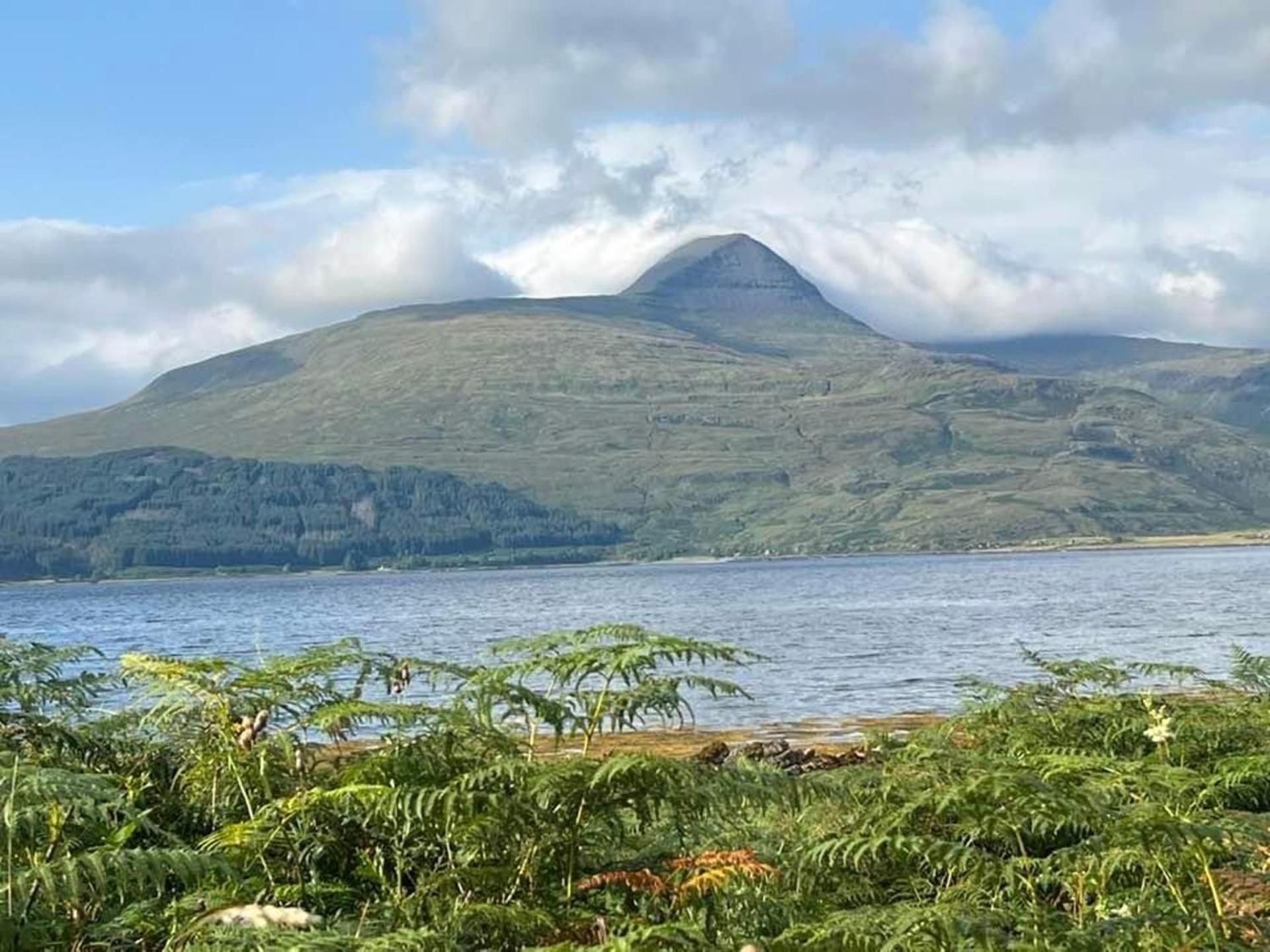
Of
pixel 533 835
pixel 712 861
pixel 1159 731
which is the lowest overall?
pixel 1159 731

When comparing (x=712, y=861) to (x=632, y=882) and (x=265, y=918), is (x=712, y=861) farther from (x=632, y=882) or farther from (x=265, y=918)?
(x=265, y=918)

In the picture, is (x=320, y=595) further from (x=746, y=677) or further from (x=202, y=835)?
(x=202, y=835)

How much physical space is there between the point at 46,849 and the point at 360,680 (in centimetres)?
151

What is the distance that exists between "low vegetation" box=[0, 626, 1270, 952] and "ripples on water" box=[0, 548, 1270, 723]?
3642 millimetres

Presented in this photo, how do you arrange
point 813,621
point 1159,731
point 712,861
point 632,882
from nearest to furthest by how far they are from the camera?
point 632,882 < point 712,861 < point 1159,731 < point 813,621

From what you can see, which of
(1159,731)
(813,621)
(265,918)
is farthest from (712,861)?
(813,621)

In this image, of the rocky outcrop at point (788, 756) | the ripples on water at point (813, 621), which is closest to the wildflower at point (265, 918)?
the ripples on water at point (813, 621)

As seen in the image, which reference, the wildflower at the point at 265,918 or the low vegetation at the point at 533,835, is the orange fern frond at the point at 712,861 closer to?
the low vegetation at the point at 533,835

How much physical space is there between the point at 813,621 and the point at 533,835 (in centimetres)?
9059

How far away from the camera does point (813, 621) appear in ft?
315

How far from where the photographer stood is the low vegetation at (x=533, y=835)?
5777mm

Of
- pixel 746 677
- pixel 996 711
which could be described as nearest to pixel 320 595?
pixel 746 677

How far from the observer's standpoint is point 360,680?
7.43 metres

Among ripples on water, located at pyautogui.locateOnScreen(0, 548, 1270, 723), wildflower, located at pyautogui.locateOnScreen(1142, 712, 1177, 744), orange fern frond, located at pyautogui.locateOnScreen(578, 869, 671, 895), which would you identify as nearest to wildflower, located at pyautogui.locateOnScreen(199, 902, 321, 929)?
orange fern frond, located at pyautogui.locateOnScreen(578, 869, 671, 895)
